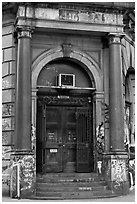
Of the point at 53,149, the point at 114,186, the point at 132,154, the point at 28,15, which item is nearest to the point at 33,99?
the point at 53,149

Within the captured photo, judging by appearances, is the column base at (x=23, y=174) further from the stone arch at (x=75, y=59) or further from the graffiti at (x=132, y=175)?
the graffiti at (x=132, y=175)

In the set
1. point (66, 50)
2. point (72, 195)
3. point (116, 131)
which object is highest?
point (66, 50)

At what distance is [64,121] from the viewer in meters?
13.3

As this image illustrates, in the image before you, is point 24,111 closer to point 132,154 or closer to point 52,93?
point 52,93

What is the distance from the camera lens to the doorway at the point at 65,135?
1296 cm

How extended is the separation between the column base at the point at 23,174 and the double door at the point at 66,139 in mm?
1255

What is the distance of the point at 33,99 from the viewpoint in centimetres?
1252

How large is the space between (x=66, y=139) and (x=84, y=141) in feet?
2.26

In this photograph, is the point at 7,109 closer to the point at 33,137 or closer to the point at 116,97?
the point at 33,137

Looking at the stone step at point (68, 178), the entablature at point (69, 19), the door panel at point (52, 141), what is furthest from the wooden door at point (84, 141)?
the entablature at point (69, 19)

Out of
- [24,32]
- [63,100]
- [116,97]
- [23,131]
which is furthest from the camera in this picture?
[63,100]

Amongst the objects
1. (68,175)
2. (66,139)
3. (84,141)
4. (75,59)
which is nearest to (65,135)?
(66,139)

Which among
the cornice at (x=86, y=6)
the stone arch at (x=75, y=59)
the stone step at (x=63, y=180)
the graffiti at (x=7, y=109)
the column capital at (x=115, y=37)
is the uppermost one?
the cornice at (x=86, y=6)

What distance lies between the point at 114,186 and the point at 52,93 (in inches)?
163
